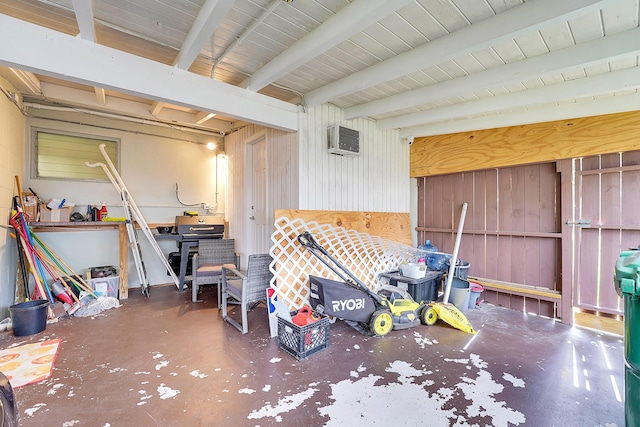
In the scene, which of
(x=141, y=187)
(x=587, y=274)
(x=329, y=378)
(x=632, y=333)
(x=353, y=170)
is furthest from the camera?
(x=141, y=187)

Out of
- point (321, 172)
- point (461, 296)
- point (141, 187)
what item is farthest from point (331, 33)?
point (141, 187)

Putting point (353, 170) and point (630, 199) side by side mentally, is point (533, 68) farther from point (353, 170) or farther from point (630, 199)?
point (353, 170)

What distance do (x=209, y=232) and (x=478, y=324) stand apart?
4023mm

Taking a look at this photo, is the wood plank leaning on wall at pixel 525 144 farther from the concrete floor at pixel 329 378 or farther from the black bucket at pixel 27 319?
the black bucket at pixel 27 319

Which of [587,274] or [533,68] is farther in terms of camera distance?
[587,274]

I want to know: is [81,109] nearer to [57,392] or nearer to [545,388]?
[57,392]

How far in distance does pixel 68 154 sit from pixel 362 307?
4.73 metres

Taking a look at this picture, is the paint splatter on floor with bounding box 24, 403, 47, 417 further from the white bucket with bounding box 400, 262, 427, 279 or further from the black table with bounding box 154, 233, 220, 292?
the white bucket with bounding box 400, 262, 427, 279

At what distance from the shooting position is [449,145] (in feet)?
14.3

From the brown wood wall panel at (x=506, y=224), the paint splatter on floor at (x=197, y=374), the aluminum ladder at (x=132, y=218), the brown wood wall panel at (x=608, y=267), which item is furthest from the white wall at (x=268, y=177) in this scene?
the brown wood wall panel at (x=608, y=267)

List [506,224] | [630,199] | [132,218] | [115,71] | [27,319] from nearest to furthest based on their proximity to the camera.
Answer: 1. [115,71]
2. [27,319]
3. [630,199]
4. [506,224]
5. [132,218]

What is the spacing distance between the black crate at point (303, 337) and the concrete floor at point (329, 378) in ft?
0.24

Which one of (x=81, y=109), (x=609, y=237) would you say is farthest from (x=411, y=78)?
(x=81, y=109)

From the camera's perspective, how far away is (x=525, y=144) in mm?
3652
